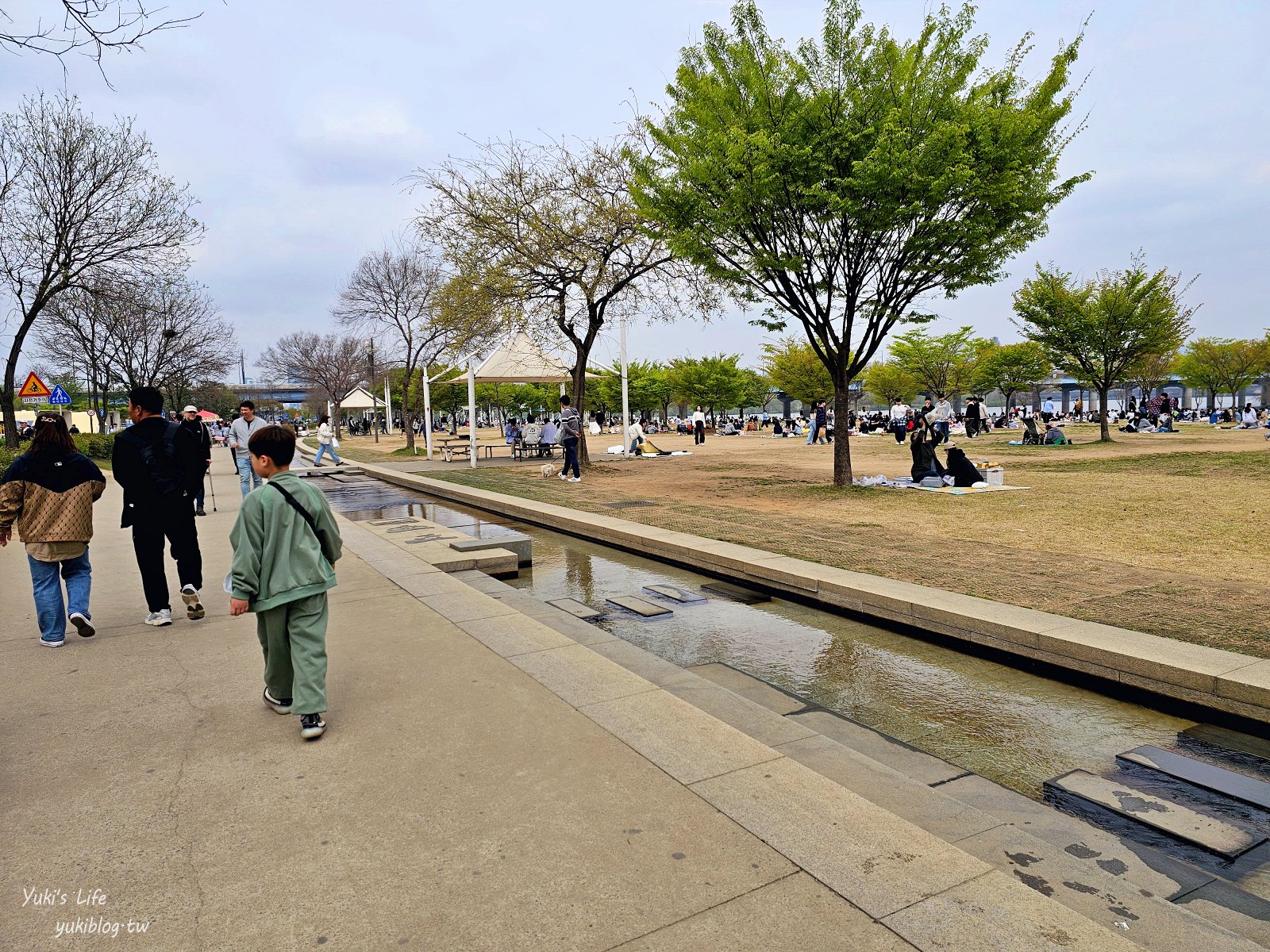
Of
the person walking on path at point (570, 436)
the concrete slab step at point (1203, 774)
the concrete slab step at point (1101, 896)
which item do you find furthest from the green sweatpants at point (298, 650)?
the person walking on path at point (570, 436)

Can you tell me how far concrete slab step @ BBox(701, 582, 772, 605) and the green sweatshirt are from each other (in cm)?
447

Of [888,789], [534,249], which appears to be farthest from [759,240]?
[888,789]

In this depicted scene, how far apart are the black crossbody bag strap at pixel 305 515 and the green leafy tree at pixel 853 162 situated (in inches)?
419

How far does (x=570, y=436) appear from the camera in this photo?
1858cm

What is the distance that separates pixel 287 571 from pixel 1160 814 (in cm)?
411

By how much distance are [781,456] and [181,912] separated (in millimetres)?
23889

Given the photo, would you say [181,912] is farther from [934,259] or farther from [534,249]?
[534,249]

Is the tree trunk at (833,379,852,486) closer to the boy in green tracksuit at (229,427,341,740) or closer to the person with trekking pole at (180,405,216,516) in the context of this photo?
the person with trekking pole at (180,405,216,516)

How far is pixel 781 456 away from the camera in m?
25.4

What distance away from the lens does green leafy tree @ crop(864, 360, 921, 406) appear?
2263 inches

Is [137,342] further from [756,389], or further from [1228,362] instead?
[1228,362]

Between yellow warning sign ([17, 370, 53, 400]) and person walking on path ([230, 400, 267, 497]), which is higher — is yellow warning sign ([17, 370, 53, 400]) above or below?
above

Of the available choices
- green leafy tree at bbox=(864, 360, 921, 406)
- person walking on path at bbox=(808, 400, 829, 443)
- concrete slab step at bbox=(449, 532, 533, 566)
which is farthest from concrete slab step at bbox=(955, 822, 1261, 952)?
green leafy tree at bbox=(864, 360, 921, 406)

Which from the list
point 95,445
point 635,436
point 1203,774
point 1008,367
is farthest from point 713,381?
point 1203,774
